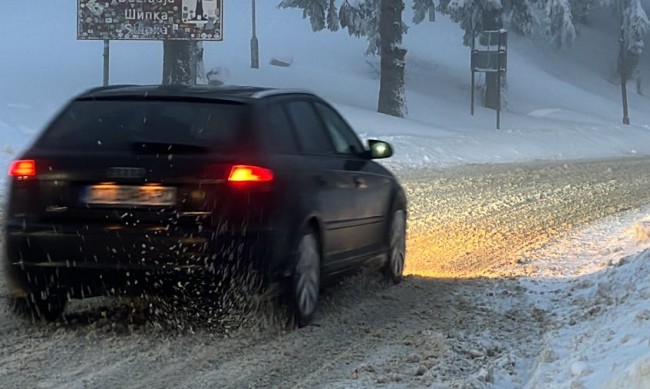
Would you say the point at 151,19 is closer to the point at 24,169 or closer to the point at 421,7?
the point at 24,169

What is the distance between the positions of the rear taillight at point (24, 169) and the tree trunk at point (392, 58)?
88.0 feet

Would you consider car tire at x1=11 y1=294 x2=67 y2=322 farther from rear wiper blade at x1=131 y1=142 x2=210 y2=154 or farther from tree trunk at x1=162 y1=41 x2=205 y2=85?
tree trunk at x1=162 y1=41 x2=205 y2=85

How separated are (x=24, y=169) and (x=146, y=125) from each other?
765 millimetres

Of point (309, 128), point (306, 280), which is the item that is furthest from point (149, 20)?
point (306, 280)

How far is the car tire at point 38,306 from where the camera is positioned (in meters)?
6.50

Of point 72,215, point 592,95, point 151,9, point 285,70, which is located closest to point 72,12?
point 285,70

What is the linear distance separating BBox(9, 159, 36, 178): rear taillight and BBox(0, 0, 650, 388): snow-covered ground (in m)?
3.11

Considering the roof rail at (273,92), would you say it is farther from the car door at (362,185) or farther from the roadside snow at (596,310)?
the roadside snow at (596,310)

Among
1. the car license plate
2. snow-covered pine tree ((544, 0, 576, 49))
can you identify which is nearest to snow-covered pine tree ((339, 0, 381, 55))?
snow-covered pine tree ((544, 0, 576, 49))

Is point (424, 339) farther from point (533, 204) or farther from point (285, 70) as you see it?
point (285, 70)

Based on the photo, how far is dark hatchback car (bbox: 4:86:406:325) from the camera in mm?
6035

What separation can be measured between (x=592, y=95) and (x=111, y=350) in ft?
176

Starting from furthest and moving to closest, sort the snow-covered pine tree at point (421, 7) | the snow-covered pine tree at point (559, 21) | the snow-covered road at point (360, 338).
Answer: the snow-covered pine tree at point (559, 21), the snow-covered pine tree at point (421, 7), the snow-covered road at point (360, 338)

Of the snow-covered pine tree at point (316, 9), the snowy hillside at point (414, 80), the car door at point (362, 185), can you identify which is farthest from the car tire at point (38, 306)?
the snow-covered pine tree at point (316, 9)
